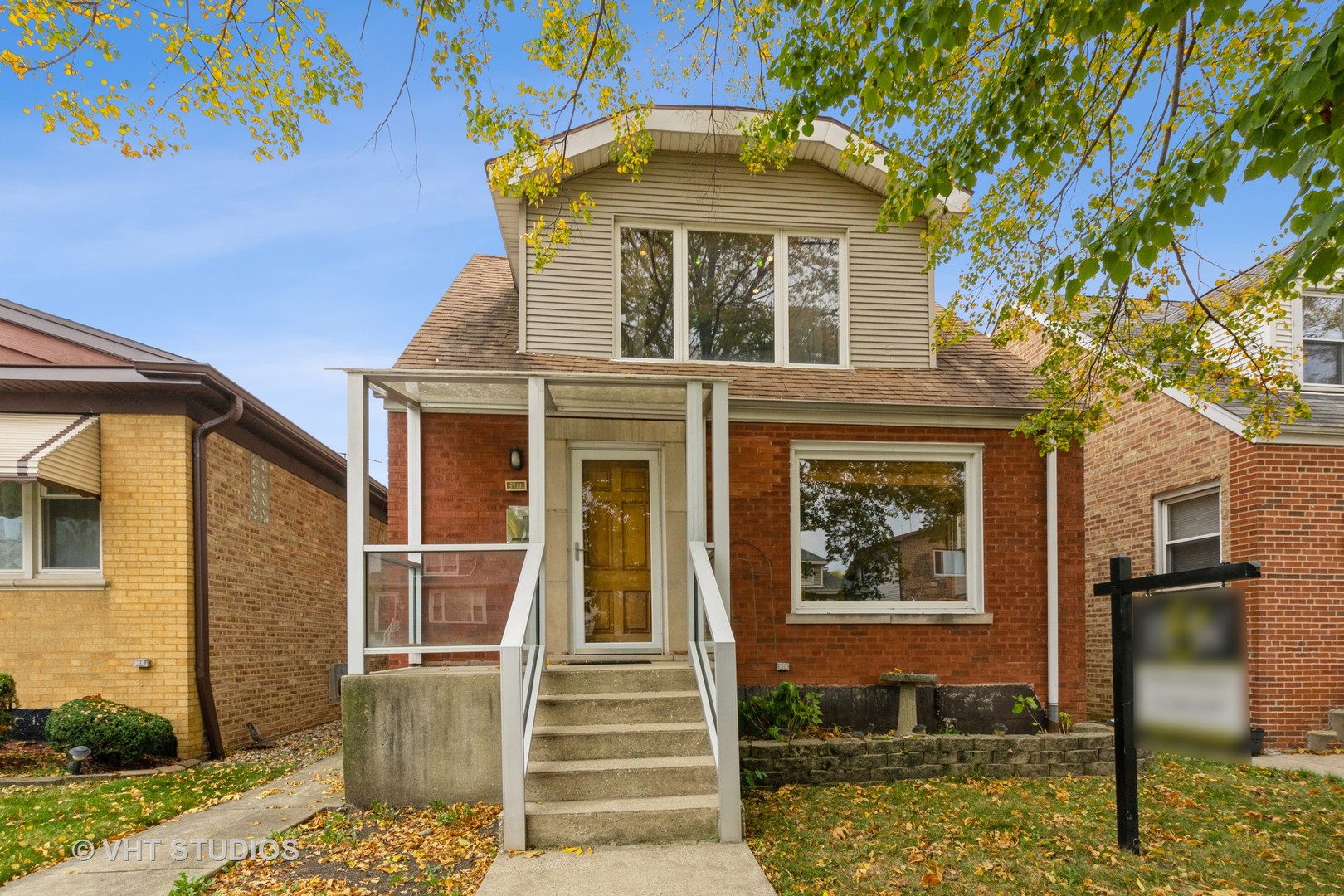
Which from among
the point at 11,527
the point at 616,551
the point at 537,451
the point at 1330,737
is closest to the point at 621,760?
the point at 537,451

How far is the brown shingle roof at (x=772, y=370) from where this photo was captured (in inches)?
315

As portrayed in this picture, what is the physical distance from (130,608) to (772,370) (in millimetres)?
7015

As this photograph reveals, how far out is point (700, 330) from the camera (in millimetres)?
8688

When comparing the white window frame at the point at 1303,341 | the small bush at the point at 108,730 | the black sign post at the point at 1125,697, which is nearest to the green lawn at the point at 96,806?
the small bush at the point at 108,730

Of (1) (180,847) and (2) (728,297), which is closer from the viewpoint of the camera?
(1) (180,847)

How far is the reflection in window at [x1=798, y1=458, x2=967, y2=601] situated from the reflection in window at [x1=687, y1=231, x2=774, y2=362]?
4.83 feet

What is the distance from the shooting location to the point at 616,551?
26.1ft

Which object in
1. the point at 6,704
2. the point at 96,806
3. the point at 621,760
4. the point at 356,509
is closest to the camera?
the point at 621,760

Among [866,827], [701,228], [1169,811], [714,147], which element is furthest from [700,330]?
[1169,811]

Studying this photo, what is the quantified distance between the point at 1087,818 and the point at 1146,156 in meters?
5.27

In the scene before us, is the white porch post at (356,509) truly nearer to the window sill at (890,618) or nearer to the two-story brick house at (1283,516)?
the window sill at (890,618)

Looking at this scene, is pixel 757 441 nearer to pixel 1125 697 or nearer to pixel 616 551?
pixel 616 551

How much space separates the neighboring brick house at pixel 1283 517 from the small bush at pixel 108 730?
36.8 ft

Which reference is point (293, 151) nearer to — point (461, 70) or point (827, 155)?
point (461, 70)
